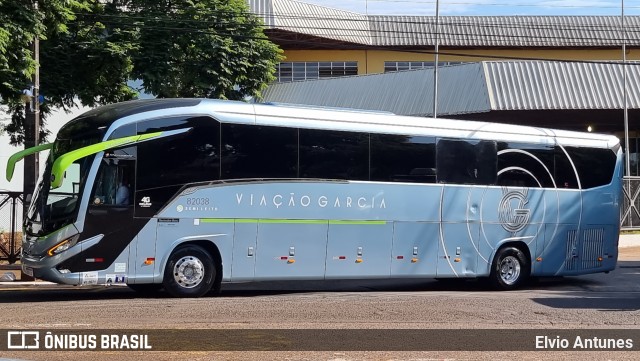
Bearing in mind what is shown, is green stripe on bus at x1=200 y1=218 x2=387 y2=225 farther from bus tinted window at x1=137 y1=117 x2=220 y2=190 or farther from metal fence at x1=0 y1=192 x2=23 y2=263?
metal fence at x1=0 y1=192 x2=23 y2=263

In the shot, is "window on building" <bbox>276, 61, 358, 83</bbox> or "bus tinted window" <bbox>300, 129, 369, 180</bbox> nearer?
"bus tinted window" <bbox>300, 129, 369, 180</bbox>

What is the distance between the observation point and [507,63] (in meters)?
39.2

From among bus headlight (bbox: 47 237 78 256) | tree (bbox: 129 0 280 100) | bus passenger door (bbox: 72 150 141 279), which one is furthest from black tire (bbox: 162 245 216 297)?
tree (bbox: 129 0 280 100)

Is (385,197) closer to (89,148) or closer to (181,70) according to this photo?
(89,148)

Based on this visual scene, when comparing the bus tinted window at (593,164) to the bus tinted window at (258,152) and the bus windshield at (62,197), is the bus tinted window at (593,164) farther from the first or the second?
the bus windshield at (62,197)

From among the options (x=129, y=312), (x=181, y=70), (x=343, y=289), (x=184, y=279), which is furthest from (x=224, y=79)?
(x=129, y=312)

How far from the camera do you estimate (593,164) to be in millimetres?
20797

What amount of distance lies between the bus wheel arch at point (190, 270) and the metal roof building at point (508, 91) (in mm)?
23730

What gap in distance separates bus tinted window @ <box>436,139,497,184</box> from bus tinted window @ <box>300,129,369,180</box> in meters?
1.87

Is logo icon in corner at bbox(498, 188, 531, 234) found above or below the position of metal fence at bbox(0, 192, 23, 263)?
above

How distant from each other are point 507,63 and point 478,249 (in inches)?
857

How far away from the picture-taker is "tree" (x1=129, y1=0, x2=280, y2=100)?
26531mm

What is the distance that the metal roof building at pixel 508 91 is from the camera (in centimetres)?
3828

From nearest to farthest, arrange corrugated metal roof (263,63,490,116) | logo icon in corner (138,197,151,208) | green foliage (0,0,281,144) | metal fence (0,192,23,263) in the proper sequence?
logo icon in corner (138,197,151,208)
metal fence (0,192,23,263)
green foliage (0,0,281,144)
corrugated metal roof (263,63,490,116)
